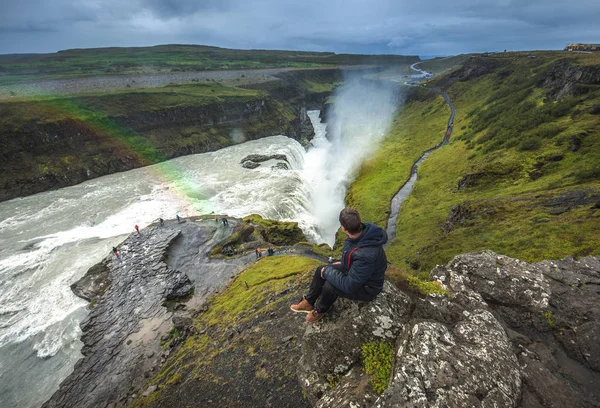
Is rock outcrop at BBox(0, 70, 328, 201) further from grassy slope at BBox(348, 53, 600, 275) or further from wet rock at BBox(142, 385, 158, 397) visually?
wet rock at BBox(142, 385, 158, 397)

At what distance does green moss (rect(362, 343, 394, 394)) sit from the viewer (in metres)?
7.74

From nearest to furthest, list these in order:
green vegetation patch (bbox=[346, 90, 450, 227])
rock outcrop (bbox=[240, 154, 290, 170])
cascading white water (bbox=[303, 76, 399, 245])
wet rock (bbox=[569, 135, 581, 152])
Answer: wet rock (bbox=[569, 135, 581, 152]) < green vegetation patch (bbox=[346, 90, 450, 227]) < cascading white water (bbox=[303, 76, 399, 245]) < rock outcrop (bbox=[240, 154, 290, 170])

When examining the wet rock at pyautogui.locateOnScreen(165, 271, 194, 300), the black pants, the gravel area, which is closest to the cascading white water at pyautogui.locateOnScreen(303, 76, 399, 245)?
the wet rock at pyautogui.locateOnScreen(165, 271, 194, 300)

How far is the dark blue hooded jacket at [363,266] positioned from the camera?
801cm

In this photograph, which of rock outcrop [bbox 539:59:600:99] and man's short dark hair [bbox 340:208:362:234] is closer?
man's short dark hair [bbox 340:208:362:234]

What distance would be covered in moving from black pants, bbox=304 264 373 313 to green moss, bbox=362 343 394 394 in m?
1.48

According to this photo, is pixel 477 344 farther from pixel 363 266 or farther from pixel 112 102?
pixel 112 102

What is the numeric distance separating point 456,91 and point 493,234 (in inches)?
4775

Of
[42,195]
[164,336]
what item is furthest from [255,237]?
[42,195]

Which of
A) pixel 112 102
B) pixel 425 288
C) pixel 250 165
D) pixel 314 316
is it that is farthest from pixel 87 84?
pixel 425 288

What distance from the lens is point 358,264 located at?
→ 806 centimetres

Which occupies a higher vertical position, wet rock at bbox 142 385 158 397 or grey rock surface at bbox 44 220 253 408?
wet rock at bbox 142 385 158 397

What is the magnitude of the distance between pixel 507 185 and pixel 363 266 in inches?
1905

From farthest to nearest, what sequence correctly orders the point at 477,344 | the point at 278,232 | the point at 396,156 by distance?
the point at 396,156 < the point at 278,232 < the point at 477,344
